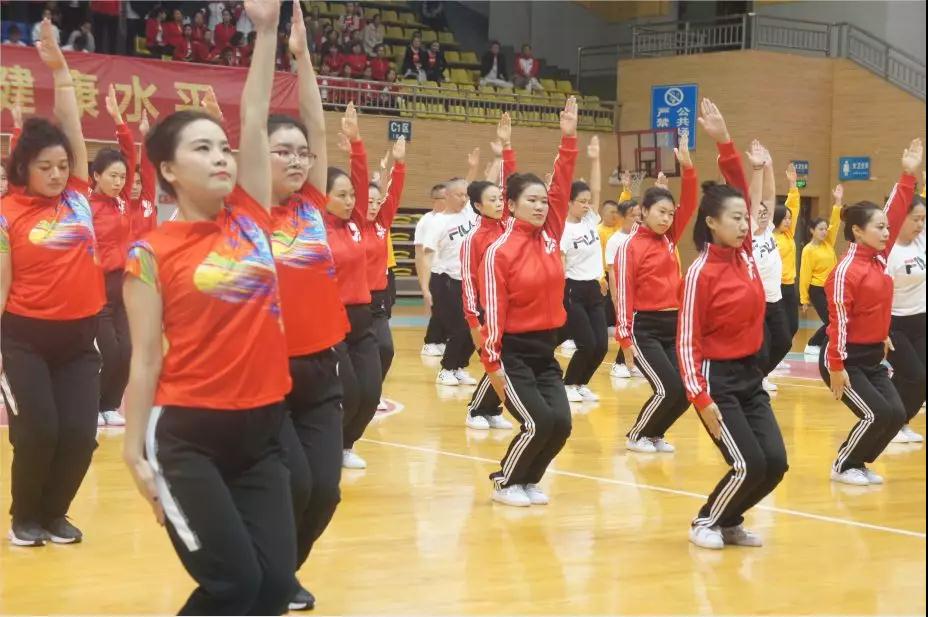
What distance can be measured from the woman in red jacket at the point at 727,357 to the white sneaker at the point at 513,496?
116 cm

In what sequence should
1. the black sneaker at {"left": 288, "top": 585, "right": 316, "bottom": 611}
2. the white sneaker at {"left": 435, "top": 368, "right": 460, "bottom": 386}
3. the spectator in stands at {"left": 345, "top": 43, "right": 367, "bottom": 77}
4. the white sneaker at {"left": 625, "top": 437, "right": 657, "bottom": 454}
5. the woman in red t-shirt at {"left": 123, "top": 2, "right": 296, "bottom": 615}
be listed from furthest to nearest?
the spectator in stands at {"left": 345, "top": 43, "right": 367, "bottom": 77} < the white sneaker at {"left": 435, "top": 368, "right": 460, "bottom": 386} < the white sneaker at {"left": 625, "top": 437, "right": 657, "bottom": 454} < the black sneaker at {"left": 288, "top": 585, "right": 316, "bottom": 611} < the woman in red t-shirt at {"left": 123, "top": 2, "right": 296, "bottom": 615}

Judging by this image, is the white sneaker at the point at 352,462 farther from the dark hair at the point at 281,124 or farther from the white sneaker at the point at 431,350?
the white sneaker at the point at 431,350

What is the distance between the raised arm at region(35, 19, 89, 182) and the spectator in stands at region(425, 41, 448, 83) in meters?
17.1

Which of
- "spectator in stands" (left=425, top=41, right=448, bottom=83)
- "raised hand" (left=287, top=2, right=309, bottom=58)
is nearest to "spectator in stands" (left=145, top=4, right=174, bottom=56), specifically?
"spectator in stands" (left=425, top=41, right=448, bottom=83)

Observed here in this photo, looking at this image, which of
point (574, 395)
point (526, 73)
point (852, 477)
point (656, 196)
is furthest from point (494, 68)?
point (852, 477)

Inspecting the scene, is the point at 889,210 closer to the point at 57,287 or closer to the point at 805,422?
the point at 805,422

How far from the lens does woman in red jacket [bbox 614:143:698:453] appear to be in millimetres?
8891

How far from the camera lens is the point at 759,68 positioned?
889 inches

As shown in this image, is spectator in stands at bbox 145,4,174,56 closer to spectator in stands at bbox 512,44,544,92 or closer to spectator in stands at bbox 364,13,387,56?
spectator in stands at bbox 364,13,387,56

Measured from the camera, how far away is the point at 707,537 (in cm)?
615

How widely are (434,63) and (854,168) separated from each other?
7.50 meters

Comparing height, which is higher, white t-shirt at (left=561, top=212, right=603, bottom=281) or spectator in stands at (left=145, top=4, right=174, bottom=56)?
spectator in stands at (left=145, top=4, right=174, bottom=56)

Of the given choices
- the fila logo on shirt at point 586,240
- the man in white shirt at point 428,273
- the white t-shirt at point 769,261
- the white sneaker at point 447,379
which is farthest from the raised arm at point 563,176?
the man in white shirt at point 428,273

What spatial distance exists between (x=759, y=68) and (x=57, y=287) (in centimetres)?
1859
